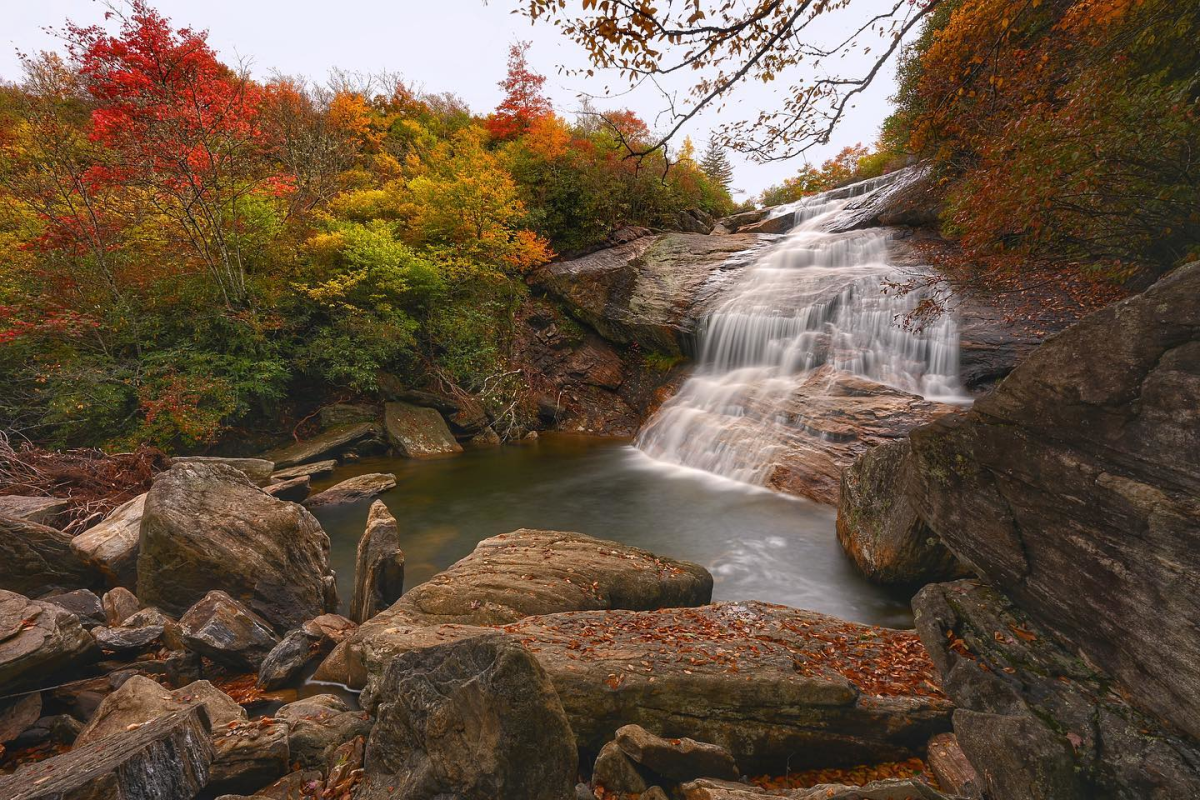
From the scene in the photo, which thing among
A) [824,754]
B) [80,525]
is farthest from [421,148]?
[824,754]

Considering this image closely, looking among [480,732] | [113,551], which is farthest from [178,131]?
[480,732]

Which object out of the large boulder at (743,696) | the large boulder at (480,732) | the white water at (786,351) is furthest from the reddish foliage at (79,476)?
the white water at (786,351)

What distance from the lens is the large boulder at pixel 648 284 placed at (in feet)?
50.3

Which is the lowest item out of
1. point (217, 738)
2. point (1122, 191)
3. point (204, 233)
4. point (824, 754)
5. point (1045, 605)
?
point (824, 754)

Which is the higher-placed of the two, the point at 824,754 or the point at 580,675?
the point at 580,675

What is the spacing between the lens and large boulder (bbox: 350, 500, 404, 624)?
554 cm

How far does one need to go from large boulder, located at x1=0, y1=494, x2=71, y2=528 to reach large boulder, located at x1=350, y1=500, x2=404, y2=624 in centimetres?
492

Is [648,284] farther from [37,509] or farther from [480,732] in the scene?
[480,732]

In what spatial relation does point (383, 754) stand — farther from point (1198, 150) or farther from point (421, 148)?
point (421, 148)

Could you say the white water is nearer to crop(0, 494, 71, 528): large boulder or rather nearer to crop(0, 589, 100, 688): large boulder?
crop(0, 589, 100, 688): large boulder

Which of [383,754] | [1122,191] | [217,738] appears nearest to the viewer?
[383,754]

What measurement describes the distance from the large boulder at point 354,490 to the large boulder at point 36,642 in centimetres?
536

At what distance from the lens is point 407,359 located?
567 inches

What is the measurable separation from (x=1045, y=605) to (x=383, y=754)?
4746mm
